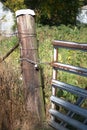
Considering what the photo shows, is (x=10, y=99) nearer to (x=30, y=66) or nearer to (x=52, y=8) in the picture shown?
(x=30, y=66)

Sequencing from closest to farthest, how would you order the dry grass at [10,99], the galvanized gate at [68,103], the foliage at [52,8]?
the galvanized gate at [68,103], the dry grass at [10,99], the foliage at [52,8]

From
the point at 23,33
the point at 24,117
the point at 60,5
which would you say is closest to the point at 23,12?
the point at 23,33

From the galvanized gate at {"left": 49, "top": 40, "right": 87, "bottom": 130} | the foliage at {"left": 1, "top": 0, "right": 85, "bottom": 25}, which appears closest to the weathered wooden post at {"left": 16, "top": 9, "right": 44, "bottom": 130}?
the galvanized gate at {"left": 49, "top": 40, "right": 87, "bottom": 130}

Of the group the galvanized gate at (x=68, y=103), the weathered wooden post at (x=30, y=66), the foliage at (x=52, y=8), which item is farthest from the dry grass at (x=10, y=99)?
the foliage at (x=52, y=8)

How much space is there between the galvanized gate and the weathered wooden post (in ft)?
0.85

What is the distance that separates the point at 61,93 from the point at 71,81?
1096 millimetres

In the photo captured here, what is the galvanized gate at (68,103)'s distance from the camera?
18.0 ft

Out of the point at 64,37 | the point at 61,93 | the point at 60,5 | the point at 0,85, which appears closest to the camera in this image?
the point at 0,85

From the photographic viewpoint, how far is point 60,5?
65.0 ft

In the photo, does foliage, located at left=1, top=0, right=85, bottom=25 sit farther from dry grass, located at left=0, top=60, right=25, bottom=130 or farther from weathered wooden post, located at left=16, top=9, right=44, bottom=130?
dry grass, located at left=0, top=60, right=25, bottom=130

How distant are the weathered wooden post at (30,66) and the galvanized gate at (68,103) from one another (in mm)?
260

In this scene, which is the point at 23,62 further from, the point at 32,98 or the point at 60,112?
the point at 60,112

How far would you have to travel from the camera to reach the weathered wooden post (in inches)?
232

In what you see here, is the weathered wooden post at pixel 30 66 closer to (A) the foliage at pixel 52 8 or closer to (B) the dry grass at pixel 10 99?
(B) the dry grass at pixel 10 99
